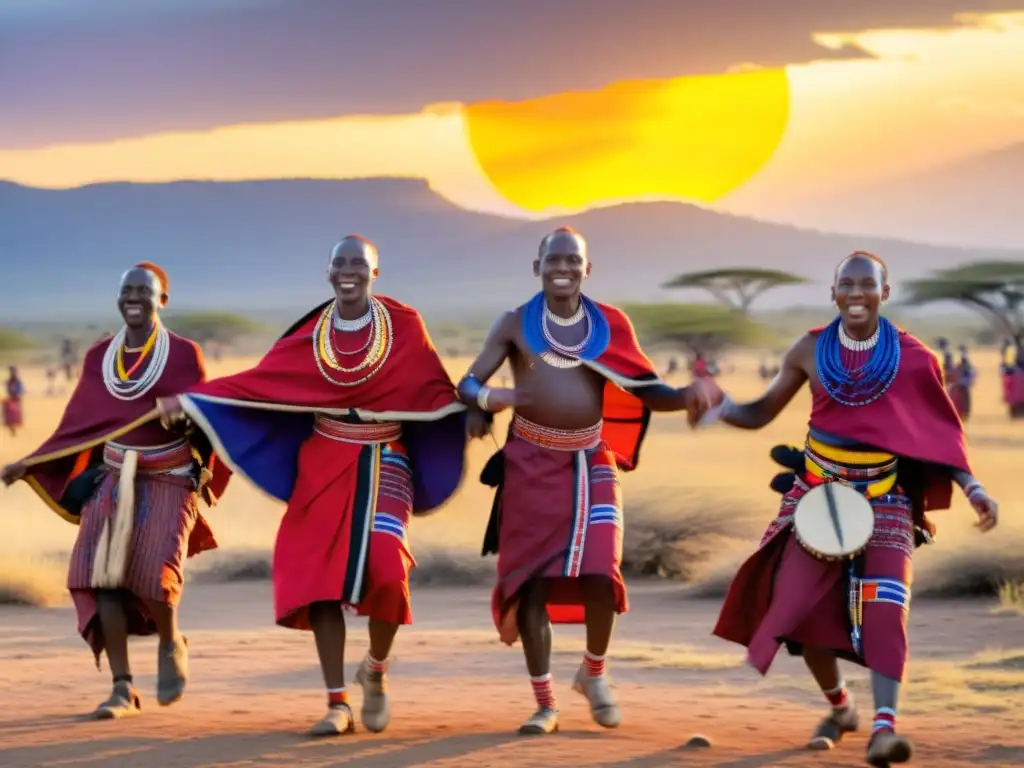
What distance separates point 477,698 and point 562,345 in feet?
8.09

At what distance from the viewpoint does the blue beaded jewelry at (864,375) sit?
780 centimetres

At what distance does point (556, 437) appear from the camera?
8.36 m

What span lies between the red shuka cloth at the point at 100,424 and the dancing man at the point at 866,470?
3.02m

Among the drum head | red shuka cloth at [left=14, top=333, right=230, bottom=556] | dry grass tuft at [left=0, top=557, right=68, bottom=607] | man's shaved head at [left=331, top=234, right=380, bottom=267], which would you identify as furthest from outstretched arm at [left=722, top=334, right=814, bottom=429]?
dry grass tuft at [left=0, top=557, right=68, bottom=607]

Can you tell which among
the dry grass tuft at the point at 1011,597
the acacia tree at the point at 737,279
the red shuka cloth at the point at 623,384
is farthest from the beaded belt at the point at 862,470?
the acacia tree at the point at 737,279

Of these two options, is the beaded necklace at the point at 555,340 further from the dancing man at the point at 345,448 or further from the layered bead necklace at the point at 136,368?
the layered bead necklace at the point at 136,368

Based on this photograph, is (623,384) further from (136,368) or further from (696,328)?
(696,328)

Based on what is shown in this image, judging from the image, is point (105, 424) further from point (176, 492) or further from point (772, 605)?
point (772, 605)

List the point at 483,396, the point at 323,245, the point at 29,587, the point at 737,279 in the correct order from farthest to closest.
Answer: the point at 323,245 < the point at 737,279 < the point at 29,587 < the point at 483,396

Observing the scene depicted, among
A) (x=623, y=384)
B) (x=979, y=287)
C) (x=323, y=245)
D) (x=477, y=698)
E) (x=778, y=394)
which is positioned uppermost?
(x=323, y=245)

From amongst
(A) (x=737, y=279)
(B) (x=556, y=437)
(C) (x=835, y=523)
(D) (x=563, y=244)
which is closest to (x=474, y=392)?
(B) (x=556, y=437)

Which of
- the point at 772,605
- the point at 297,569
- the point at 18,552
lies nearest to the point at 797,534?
the point at 772,605

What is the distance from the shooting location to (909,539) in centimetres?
782

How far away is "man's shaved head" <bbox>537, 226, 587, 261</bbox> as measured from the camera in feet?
27.3
